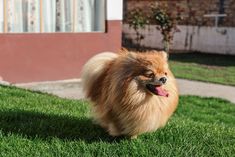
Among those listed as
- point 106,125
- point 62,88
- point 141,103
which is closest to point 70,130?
point 106,125

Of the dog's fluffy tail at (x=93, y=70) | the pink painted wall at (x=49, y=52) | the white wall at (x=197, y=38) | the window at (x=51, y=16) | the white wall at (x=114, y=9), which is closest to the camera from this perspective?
the dog's fluffy tail at (x=93, y=70)

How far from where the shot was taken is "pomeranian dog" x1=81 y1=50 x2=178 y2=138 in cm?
466

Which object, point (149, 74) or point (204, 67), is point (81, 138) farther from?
point (204, 67)

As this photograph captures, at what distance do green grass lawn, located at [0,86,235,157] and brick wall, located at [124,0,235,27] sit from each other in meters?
15.7

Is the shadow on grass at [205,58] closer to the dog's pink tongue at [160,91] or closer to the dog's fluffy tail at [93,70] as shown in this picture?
the dog's fluffy tail at [93,70]

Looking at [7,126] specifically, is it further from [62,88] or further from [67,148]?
[62,88]

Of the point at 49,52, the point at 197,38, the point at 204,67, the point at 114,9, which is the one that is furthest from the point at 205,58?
the point at 49,52

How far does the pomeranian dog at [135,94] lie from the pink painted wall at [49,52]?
21.8ft

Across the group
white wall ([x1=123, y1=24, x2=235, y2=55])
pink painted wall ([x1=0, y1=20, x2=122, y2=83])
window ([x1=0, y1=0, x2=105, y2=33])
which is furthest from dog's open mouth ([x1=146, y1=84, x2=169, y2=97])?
white wall ([x1=123, y1=24, x2=235, y2=55])

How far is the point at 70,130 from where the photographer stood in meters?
5.41

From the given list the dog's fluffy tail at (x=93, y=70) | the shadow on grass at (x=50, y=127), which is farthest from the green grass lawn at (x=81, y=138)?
the dog's fluffy tail at (x=93, y=70)

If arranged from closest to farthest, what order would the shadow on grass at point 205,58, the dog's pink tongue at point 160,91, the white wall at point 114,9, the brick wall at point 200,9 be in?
the dog's pink tongue at point 160,91
the white wall at point 114,9
the shadow on grass at point 205,58
the brick wall at point 200,9

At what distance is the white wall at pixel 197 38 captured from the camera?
68.9 feet

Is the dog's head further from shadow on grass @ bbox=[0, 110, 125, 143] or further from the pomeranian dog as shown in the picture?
shadow on grass @ bbox=[0, 110, 125, 143]
